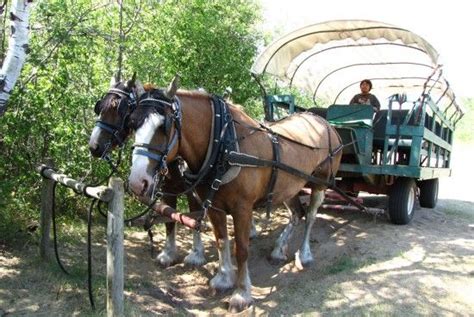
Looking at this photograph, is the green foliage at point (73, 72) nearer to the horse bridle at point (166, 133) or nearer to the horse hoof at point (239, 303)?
the horse bridle at point (166, 133)

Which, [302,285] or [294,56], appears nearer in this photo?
[302,285]

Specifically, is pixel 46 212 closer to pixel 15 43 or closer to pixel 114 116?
pixel 114 116

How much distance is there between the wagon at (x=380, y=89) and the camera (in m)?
5.63

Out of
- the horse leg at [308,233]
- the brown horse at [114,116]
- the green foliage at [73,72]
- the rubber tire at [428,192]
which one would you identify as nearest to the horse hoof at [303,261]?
the horse leg at [308,233]

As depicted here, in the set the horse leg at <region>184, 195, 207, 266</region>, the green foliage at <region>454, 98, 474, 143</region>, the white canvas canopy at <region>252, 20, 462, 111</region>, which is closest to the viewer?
the horse leg at <region>184, 195, 207, 266</region>

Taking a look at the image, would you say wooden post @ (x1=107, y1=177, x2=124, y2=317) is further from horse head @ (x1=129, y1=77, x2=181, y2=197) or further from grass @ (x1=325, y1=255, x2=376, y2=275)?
grass @ (x1=325, y1=255, x2=376, y2=275)

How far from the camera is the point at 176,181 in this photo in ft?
14.2

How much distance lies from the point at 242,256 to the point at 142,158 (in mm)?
1489

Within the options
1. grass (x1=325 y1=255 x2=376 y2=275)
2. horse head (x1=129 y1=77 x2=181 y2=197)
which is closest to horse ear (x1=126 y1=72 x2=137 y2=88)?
horse head (x1=129 y1=77 x2=181 y2=197)

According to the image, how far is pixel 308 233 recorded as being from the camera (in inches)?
211

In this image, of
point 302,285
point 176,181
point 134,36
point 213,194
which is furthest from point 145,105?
point 134,36

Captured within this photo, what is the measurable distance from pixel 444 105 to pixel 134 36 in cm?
524

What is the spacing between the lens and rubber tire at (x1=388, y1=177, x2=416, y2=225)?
5.87 m

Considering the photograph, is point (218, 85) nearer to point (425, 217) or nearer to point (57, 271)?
point (425, 217)
